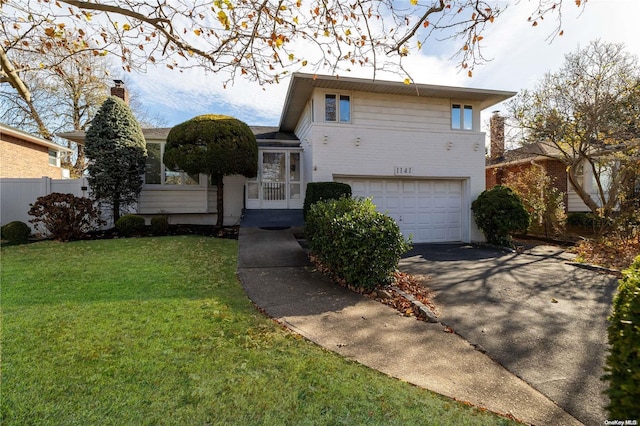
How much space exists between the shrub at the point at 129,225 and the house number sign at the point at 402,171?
8.96 m

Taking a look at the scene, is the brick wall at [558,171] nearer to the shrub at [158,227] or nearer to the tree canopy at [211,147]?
the tree canopy at [211,147]

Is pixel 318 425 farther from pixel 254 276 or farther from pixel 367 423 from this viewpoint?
pixel 254 276

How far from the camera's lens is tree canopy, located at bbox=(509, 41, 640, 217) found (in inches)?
404

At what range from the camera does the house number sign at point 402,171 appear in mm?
11289

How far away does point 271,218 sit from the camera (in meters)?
11.6

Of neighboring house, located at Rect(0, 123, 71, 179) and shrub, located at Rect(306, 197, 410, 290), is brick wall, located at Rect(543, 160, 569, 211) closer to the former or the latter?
Result: shrub, located at Rect(306, 197, 410, 290)

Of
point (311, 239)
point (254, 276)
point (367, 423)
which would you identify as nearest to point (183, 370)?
point (367, 423)

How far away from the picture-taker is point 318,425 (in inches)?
94.7

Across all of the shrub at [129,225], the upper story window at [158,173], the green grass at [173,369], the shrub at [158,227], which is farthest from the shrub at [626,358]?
the upper story window at [158,173]

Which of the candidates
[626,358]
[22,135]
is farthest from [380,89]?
[22,135]

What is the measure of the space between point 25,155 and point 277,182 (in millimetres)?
13681

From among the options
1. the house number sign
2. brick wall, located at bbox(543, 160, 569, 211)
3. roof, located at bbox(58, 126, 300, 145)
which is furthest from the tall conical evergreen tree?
brick wall, located at bbox(543, 160, 569, 211)

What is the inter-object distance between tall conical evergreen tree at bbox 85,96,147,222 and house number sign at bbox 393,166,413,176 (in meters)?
9.15

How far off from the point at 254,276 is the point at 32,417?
4.10 m
